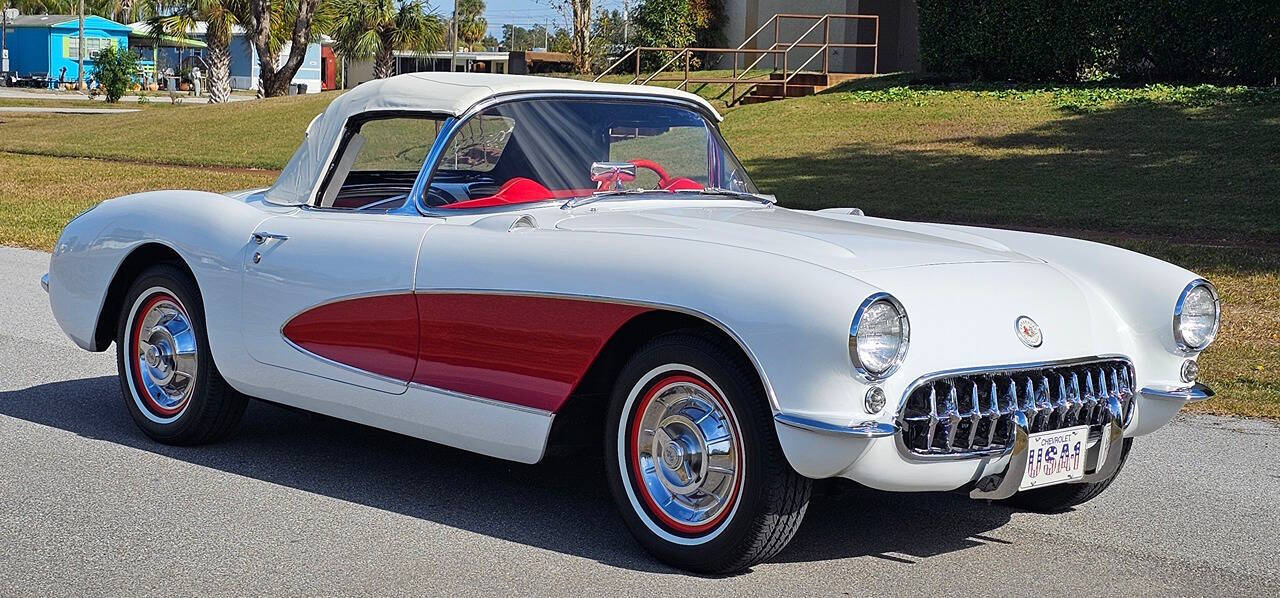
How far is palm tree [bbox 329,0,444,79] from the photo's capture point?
48250 millimetres

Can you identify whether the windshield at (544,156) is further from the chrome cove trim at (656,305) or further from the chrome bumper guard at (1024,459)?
the chrome bumper guard at (1024,459)

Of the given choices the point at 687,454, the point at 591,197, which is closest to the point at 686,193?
the point at 591,197

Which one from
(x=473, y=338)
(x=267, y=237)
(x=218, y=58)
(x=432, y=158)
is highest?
(x=218, y=58)

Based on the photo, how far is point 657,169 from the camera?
18.7ft

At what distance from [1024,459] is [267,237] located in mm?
2959

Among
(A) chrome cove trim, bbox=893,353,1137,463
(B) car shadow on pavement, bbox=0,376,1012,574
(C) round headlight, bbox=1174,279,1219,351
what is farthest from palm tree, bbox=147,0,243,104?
(A) chrome cove trim, bbox=893,353,1137,463

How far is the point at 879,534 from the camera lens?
4.96 meters

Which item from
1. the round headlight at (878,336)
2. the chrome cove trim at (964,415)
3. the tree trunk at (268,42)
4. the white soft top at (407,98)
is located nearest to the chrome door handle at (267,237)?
the white soft top at (407,98)

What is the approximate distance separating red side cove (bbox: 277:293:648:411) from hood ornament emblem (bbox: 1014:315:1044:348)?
3.71 feet

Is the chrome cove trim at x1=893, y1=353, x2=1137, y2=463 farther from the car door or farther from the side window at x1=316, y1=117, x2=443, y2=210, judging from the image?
the side window at x1=316, y1=117, x2=443, y2=210

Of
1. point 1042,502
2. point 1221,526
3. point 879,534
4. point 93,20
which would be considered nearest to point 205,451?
point 879,534

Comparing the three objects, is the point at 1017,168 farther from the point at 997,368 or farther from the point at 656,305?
the point at 656,305

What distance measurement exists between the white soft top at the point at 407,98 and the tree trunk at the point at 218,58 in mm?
38820

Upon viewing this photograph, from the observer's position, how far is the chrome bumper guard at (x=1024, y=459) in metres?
4.29
